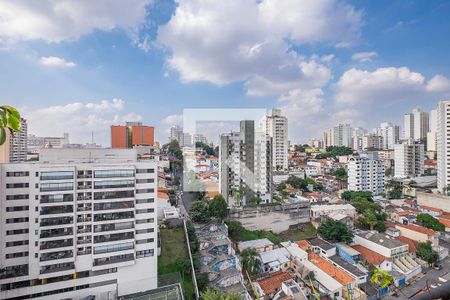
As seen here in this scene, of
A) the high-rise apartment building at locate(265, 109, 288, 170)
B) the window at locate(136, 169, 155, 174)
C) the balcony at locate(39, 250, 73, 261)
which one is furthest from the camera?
the high-rise apartment building at locate(265, 109, 288, 170)

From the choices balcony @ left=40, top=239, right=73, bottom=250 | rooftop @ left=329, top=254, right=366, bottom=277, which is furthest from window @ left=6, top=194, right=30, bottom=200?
rooftop @ left=329, top=254, right=366, bottom=277

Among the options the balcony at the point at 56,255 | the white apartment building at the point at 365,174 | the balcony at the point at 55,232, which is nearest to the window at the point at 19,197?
the balcony at the point at 55,232

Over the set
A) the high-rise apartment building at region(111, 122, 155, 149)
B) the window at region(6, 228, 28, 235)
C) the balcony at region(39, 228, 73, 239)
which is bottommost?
the balcony at region(39, 228, 73, 239)

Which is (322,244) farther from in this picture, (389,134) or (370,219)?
(389,134)

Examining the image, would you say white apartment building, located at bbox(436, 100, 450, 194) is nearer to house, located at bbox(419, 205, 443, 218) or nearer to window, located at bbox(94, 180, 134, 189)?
house, located at bbox(419, 205, 443, 218)

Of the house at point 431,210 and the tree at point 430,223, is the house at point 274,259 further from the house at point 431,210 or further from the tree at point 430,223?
the house at point 431,210

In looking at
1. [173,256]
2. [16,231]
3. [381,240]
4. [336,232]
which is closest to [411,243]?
[381,240]

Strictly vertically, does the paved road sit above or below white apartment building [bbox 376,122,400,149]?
below

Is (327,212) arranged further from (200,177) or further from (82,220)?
(82,220)
